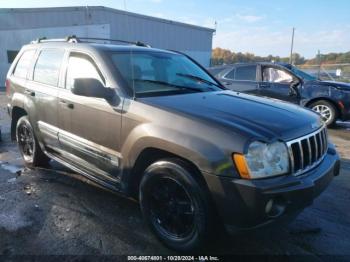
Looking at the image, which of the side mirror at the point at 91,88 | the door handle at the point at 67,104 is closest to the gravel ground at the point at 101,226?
the door handle at the point at 67,104

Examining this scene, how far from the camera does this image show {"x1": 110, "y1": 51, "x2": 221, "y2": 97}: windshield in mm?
3586

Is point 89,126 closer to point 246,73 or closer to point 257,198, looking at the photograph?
point 257,198

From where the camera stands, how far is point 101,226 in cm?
356

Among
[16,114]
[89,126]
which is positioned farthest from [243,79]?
[89,126]

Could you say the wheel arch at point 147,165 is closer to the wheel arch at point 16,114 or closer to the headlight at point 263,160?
the headlight at point 263,160

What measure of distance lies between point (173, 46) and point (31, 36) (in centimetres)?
1248

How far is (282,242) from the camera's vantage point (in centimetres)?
333

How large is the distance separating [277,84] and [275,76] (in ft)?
0.90

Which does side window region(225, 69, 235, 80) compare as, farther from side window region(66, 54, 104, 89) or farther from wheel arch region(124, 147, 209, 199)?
wheel arch region(124, 147, 209, 199)

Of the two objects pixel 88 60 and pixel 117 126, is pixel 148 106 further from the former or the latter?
pixel 88 60

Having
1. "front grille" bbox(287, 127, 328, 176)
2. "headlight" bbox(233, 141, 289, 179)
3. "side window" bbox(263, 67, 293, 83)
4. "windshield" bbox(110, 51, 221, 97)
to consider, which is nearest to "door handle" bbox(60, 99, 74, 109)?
"windshield" bbox(110, 51, 221, 97)

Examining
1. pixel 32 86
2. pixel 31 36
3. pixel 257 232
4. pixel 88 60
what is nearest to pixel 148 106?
pixel 88 60

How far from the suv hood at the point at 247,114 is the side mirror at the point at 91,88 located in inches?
15.3

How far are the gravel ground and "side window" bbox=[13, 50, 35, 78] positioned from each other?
160 cm
